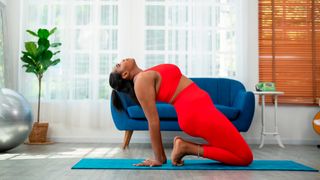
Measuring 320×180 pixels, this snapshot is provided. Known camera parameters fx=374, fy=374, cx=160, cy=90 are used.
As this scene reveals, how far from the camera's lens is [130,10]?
5.35 metres

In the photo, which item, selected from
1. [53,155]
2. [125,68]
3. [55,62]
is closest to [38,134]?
[55,62]

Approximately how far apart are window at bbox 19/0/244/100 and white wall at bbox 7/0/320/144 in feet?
0.56

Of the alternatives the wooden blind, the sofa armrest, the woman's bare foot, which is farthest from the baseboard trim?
the woman's bare foot

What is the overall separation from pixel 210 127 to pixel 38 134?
289 centimetres

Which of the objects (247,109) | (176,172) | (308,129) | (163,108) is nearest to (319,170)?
(176,172)

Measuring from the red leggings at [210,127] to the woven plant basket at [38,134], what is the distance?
2.71 m

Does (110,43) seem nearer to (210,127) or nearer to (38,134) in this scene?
(38,134)

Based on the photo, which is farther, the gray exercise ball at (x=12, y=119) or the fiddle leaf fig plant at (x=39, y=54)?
the fiddle leaf fig plant at (x=39, y=54)

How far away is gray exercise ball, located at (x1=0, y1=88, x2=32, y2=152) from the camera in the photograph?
3.60 metres

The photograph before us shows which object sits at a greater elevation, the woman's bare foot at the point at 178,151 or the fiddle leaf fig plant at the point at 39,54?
the fiddle leaf fig plant at the point at 39,54

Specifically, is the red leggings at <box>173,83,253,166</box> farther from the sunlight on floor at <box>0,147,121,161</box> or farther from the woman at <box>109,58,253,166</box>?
the sunlight on floor at <box>0,147,121,161</box>

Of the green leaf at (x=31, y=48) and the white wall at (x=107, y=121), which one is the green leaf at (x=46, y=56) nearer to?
the green leaf at (x=31, y=48)

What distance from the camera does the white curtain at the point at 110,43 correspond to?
17.2 feet

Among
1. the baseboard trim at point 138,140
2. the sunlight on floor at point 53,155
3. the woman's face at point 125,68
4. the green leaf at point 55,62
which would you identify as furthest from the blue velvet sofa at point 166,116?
the woman's face at point 125,68
